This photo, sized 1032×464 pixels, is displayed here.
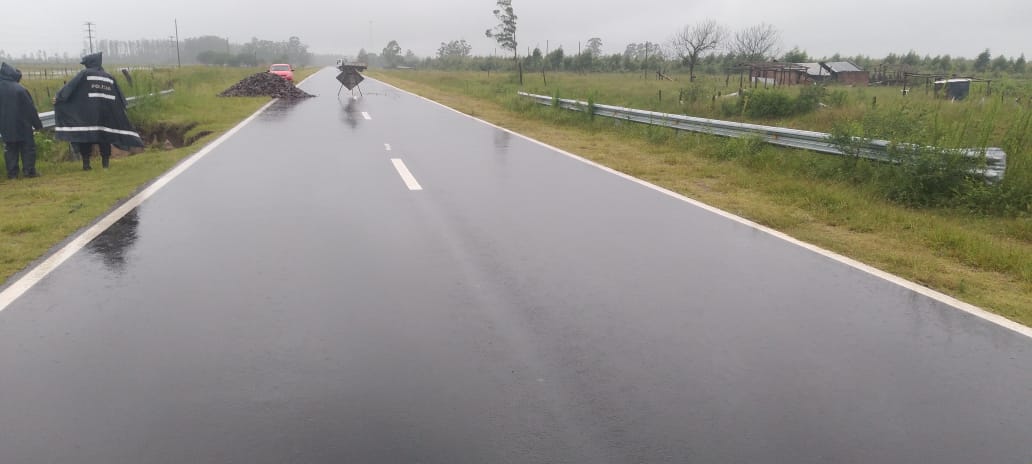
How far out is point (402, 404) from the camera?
3438mm

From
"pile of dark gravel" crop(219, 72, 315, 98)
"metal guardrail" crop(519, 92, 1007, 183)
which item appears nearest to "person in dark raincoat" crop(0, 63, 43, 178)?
"metal guardrail" crop(519, 92, 1007, 183)

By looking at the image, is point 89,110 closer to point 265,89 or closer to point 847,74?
Answer: point 265,89

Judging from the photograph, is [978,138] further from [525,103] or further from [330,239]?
[525,103]

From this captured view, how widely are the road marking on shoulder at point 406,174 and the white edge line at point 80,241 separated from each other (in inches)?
122

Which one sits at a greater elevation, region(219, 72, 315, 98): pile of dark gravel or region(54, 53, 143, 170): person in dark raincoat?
region(219, 72, 315, 98): pile of dark gravel

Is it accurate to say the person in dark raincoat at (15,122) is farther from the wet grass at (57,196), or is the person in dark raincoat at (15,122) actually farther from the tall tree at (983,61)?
the tall tree at (983,61)

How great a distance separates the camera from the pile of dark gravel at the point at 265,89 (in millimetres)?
28266

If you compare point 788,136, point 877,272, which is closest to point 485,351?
point 877,272

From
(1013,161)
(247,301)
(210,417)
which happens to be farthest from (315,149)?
(1013,161)

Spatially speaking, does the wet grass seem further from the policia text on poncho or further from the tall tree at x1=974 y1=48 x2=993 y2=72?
the tall tree at x1=974 y1=48 x2=993 y2=72

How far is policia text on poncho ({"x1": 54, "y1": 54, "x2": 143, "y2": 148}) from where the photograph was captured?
33.0ft

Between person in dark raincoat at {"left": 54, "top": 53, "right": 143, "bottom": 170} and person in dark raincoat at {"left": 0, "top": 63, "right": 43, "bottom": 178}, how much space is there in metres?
0.40

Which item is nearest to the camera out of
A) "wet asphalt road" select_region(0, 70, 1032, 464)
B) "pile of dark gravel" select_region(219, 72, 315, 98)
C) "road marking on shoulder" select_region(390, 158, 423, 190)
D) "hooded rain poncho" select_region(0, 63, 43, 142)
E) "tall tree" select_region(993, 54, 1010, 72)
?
"wet asphalt road" select_region(0, 70, 1032, 464)

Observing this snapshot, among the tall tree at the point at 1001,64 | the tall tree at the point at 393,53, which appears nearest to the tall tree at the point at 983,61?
the tall tree at the point at 1001,64
